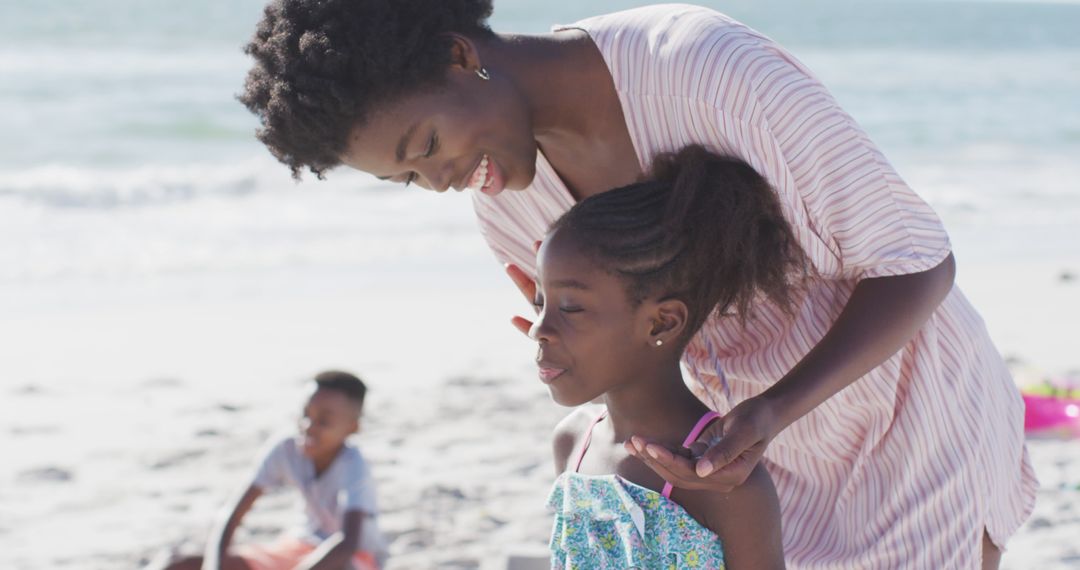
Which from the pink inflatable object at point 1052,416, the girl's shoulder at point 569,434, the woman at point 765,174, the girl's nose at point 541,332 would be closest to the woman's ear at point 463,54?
the woman at point 765,174

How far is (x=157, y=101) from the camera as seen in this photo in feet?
55.5

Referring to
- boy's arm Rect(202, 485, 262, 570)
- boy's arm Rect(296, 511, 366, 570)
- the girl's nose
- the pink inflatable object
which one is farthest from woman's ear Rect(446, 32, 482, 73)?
the pink inflatable object

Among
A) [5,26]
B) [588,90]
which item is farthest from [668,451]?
[5,26]

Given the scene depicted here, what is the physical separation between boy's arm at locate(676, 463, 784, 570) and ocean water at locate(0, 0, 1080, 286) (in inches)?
288

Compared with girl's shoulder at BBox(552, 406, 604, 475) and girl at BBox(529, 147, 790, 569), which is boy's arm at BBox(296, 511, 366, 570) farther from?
girl at BBox(529, 147, 790, 569)

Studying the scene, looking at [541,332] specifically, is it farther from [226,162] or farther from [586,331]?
[226,162]

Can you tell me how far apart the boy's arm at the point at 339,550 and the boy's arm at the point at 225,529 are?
9.5 inches

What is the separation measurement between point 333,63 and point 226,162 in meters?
12.4

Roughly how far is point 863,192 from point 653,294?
0.32 m

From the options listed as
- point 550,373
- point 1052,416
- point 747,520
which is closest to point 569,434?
point 550,373

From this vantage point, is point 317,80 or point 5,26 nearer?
point 317,80

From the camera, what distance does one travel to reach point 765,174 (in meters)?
1.77

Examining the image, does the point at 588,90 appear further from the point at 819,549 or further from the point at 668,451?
the point at 819,549

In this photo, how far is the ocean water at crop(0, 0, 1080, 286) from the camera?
9539mm
